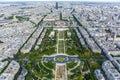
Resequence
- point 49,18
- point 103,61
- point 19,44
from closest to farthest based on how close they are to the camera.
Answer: point 103,61, point 19,44, point 49,18

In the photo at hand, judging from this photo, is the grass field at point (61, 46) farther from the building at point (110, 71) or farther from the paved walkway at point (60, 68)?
the building at point (110, 71)

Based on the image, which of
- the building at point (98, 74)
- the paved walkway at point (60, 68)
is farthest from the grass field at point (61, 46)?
the building at point (98, 74)

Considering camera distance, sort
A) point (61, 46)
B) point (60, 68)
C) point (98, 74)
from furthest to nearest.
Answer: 1. point (61, 46)
2. point (60, 68)
3. point (98, 74)

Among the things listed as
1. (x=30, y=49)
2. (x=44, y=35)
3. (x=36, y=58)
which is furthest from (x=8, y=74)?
(x=44, y=35)

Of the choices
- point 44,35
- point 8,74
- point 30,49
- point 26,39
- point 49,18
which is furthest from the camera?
point 49,18

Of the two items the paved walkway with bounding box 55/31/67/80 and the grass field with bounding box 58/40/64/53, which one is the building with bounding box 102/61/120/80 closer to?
the paved walkway with bounding box 55/31/67/80

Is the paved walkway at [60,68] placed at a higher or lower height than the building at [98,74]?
lower

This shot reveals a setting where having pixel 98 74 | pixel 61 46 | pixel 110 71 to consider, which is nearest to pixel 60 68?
pixel 98 74

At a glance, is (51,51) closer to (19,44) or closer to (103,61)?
(19,44)

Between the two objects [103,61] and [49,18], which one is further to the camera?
[49,18]

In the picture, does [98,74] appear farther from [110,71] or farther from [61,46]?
[61,46]

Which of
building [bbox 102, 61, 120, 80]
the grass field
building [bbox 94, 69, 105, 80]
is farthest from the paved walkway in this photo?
building [bbox 102, 61, 120, 80]
